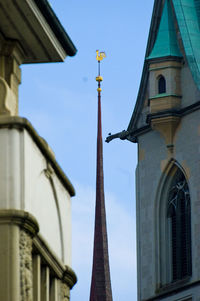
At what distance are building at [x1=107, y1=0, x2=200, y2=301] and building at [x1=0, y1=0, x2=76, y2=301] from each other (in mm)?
35735

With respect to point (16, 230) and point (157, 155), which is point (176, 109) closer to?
point (157, 155)

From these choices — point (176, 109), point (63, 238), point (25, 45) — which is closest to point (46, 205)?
point (63, 238)

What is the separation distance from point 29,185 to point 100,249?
204 ft

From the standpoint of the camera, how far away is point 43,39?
18.1m

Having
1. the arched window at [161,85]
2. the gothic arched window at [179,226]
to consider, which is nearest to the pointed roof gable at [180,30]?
the arched window at [161,85]

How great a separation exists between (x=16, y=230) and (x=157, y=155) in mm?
41083

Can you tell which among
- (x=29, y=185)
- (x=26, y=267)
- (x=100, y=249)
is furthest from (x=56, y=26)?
(x=100, y=249)

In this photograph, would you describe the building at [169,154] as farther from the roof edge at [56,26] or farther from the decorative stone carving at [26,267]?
the decorative stone carving at [26,267]

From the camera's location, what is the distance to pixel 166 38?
57.3 m

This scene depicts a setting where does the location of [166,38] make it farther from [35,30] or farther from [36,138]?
[36,138]

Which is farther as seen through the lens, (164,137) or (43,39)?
(164,137)

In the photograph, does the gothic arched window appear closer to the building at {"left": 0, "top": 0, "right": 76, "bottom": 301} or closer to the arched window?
the arched window

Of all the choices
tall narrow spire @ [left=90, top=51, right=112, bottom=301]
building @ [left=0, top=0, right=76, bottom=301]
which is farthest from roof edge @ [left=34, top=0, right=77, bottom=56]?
tall narrow spire @ [left=90, top=51, right=112, bottom=301]

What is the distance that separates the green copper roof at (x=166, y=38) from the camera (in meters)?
56.9
